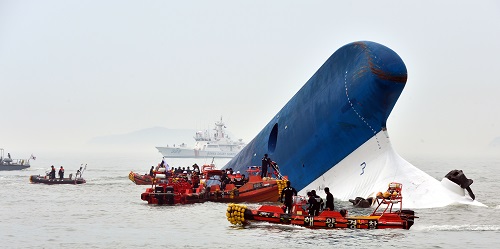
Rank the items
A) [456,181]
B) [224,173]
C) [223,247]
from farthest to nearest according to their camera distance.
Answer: [224,173]
[456,181]
[223,247]

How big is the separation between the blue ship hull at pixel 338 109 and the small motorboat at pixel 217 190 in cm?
324

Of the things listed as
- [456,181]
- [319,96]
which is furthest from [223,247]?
[319,96]

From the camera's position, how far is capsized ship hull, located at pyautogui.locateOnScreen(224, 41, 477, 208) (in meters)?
42.0

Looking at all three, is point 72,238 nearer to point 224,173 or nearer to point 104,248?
point 104,248

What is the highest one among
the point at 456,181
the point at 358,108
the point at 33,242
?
the point at 358,108

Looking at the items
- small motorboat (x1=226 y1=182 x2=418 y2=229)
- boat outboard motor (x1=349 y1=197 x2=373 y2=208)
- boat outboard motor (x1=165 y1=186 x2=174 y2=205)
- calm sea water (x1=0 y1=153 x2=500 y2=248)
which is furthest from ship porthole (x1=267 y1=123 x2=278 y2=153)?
small motorboat (x1=226 y1=182 x2=418 y2=229)

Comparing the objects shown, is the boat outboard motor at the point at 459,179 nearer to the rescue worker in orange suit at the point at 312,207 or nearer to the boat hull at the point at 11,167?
the rescue worker in orange suit at the point at 312,207

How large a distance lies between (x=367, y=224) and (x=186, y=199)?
18064mm

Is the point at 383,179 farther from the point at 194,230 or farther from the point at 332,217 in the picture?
the point at 194,230

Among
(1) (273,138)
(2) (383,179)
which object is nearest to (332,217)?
(2) (383,179)

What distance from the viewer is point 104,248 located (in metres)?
29.7

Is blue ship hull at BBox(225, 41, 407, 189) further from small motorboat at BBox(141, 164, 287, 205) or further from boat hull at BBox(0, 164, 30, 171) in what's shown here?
boat hull at BBox(0, 164, 30, 171)

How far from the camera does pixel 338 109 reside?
4631 centimetres

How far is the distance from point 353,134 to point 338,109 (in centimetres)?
209
